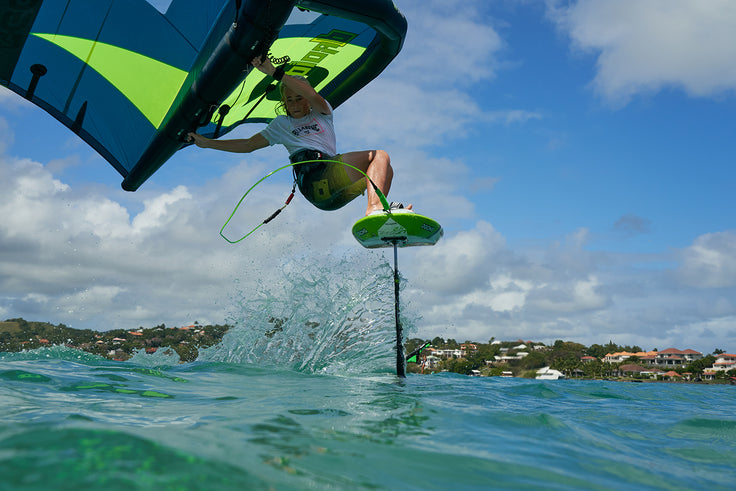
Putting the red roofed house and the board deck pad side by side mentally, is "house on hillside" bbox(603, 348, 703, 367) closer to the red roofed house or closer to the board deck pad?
the red roofed house

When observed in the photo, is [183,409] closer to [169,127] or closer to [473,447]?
[473,447]

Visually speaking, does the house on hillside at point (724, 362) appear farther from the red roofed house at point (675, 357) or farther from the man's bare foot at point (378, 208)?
the man's bare foot at point (378, 208)

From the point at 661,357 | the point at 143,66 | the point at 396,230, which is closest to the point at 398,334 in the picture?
the point at 396,230

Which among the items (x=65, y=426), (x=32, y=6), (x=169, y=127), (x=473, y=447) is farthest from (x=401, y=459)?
(x=32, y=6)

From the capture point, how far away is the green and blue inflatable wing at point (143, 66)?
573cm

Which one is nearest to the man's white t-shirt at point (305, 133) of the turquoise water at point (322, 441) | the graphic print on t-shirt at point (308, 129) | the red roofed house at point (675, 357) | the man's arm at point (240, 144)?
the graphic print on t-shirt at point (308, 129)

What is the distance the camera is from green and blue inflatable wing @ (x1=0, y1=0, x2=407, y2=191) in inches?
226

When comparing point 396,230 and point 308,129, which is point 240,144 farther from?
point 396,230

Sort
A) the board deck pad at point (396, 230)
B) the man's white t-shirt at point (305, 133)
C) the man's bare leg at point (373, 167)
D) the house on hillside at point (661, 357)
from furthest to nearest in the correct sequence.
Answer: the house on hillside at point (661, 357), the man's white t-shirt at point (305, 133), the man's bare leg at point (373, 167), the board deck pad at point (396, 230)

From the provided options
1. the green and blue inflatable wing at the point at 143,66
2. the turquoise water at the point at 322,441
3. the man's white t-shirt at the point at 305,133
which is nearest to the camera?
the turquoise water at the point at 322,441

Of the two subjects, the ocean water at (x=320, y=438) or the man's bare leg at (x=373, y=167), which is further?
the man's bare leg at (x=373, y=167)

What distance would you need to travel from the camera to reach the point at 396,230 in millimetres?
4465

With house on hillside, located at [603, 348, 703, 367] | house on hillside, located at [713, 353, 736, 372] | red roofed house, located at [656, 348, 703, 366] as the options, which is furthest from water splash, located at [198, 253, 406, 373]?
red roofed house, located at [656, 348, 703, 366]

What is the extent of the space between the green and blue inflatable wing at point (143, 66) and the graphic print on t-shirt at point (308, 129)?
0.84 metres
